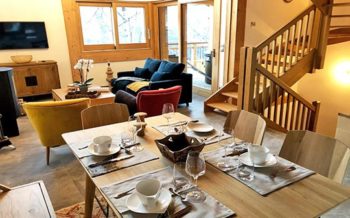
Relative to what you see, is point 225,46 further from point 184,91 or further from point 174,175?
point 174,175

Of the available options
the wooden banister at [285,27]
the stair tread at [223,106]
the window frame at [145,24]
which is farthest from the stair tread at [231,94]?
the window frame at [145,24]

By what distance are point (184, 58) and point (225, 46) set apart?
5.54 ft

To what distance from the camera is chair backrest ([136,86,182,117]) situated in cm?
350

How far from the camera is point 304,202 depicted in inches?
43.3

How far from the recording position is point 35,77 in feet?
19.0

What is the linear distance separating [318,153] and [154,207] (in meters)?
1.03

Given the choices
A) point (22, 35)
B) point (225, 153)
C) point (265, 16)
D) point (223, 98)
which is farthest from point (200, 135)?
point (22, 35)

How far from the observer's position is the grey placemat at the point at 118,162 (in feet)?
4.51

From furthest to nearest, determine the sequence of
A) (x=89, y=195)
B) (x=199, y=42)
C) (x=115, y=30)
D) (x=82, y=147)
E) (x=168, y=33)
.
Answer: (x=168, y=33) < (x=115, y=30) < (x=199, y=42) < (x=89, y=195) < (x=82, y=147)

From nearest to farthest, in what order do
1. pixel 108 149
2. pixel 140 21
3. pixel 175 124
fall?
pixel 108 149 < pixel 175 124 < pixel 140 21

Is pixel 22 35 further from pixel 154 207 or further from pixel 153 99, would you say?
pixel 154 207

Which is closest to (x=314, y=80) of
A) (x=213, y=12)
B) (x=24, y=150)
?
(x=213, y=12)

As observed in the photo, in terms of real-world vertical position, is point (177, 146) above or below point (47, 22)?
below

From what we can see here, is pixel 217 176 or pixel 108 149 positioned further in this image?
pixel 108 149
